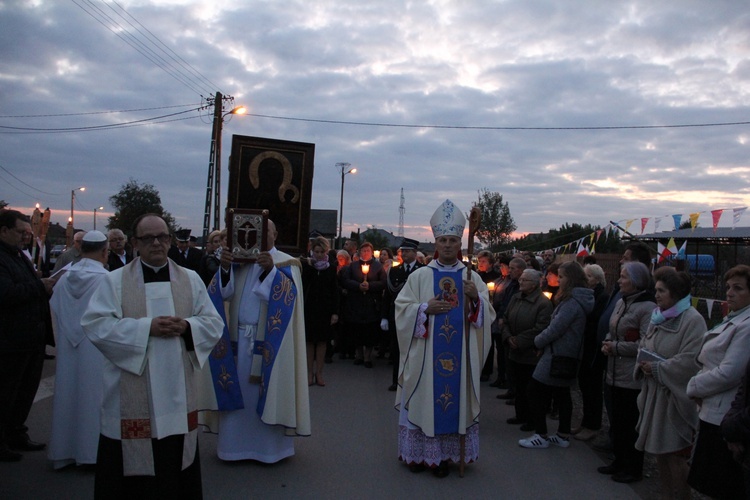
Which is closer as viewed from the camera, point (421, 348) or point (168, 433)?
point (168, 433)

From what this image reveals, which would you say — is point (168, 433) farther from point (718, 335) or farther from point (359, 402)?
point (359, 402)

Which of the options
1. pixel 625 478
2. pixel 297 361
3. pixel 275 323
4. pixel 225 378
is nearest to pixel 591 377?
pixel 625 478

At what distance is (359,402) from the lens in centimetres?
733

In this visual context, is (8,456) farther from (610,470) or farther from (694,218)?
(694,218)

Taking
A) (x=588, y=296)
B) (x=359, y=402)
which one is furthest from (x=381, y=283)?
(x=588, y=296)

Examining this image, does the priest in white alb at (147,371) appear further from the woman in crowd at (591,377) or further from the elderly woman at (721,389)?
the woman in crowd at (591,377)

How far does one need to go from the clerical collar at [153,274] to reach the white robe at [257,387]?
5.43 feet

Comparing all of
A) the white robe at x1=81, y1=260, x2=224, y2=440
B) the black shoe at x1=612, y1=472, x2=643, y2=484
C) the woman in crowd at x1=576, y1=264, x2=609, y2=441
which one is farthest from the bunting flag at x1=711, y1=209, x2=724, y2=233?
the white robe at x1=81, y1=260, x2=224, y2=440

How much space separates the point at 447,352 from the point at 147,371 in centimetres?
262

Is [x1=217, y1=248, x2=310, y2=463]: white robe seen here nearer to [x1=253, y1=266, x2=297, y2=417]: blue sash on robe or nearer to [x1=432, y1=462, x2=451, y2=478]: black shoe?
[x1=253, y1=266, x2=297, y2=417]: blue sash on robe

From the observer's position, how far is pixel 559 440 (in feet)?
19.2

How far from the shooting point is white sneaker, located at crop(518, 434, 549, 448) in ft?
18.8

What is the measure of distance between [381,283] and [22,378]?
5987mm

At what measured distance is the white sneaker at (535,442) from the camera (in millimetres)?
5738
